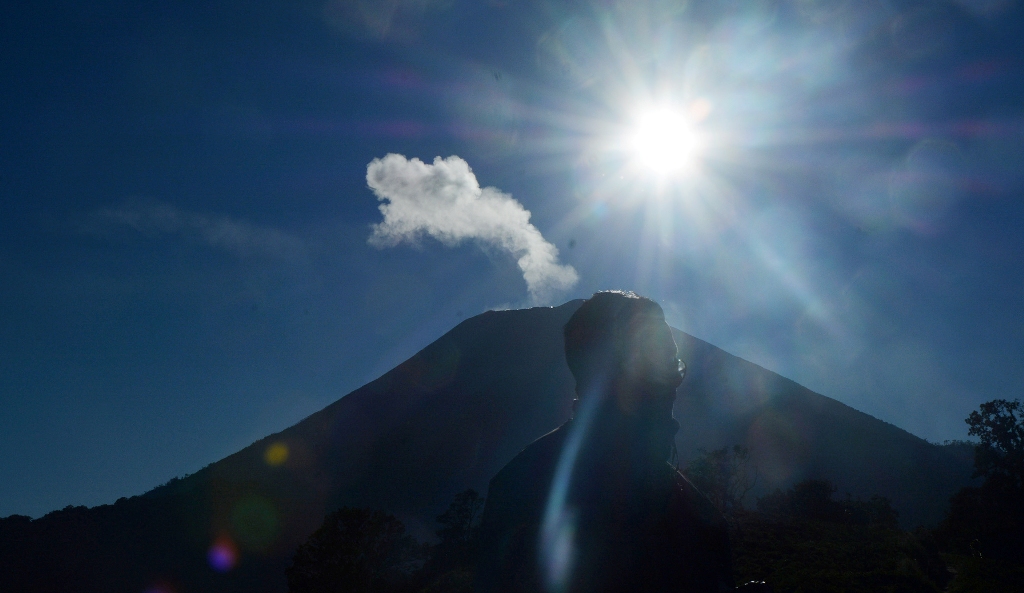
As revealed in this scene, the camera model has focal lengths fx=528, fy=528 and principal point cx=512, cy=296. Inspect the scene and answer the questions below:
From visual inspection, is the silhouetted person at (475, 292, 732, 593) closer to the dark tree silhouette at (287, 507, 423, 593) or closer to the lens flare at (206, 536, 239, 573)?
the dark tree silhouette at (287, 507, 423, 593)

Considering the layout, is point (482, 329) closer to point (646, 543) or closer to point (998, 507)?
point (998, 507)

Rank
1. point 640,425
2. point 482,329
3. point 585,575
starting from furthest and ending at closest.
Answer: point 482,329 < point 640,425 < point 585,575

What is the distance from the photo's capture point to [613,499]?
2879 millimetres

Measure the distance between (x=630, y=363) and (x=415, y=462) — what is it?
8546 cm

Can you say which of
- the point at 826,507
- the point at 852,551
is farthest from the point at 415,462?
the point at 852,551

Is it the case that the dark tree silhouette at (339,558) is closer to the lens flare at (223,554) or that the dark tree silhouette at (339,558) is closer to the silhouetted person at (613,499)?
the silhouetted person at (613,499)

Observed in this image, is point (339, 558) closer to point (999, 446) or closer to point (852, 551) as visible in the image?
point (852, 551)

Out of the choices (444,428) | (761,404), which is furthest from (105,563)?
(761,404)

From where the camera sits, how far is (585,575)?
2.68 m

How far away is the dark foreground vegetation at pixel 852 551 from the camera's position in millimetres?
10445

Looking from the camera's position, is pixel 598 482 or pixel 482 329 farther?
pixel 482 329

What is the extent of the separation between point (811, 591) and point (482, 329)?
10773cm

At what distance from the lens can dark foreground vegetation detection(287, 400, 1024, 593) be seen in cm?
1045

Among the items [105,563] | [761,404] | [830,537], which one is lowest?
[761,404]
